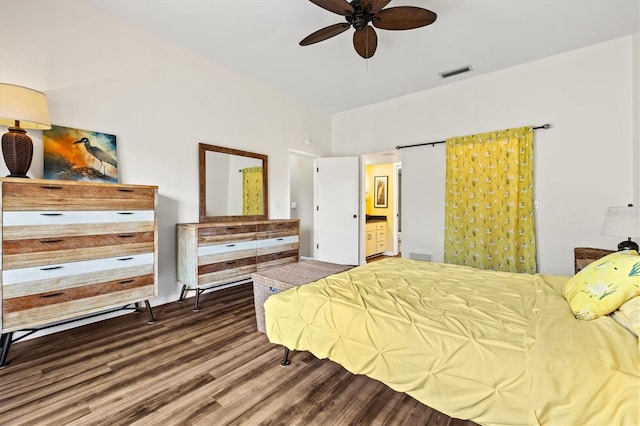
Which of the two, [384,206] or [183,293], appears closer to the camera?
[183,293]

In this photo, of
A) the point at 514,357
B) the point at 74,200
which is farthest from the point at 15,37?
the point at 514,357

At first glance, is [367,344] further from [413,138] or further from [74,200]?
[413,138]

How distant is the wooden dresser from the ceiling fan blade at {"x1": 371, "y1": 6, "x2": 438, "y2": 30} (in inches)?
94.0

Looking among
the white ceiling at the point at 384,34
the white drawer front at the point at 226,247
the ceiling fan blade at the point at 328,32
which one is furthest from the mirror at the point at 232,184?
the ceiling fan blade at the point at 328,32

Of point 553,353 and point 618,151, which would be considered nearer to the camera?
point 553,353

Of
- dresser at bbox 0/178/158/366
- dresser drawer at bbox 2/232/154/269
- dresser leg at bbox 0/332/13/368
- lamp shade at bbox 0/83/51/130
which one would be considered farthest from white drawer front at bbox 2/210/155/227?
dresser leg at bbox 0/332/13/368

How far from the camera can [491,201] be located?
3572mm

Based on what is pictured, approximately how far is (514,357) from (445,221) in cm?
312

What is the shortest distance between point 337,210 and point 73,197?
3.67 meters

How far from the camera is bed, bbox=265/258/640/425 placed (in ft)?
3.00

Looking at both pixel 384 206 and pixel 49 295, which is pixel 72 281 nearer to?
pixel 49 295

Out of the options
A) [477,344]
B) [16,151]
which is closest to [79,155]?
[16,151]

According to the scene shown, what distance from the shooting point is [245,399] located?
154cm

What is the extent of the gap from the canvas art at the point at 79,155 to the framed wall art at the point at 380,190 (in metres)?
5.27
